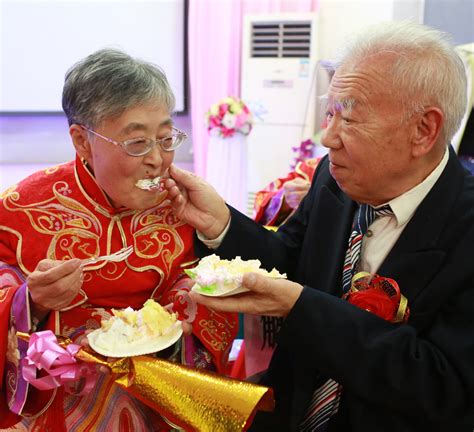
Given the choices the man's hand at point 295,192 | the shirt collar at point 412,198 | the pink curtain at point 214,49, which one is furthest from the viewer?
the pink curtain at point 214,49

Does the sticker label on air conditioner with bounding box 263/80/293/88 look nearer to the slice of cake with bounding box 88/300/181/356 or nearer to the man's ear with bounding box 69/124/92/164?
the man's ear with bounding box 69/124/92/164

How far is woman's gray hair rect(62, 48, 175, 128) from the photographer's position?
165 centimetres

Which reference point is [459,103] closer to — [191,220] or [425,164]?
[425,164]

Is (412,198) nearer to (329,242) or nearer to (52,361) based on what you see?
(329,242)

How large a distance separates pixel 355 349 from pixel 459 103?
68 cm

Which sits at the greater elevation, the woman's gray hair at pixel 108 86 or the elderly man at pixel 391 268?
the woman's gray hair at pixel 108 86

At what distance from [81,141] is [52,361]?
643 millimetres

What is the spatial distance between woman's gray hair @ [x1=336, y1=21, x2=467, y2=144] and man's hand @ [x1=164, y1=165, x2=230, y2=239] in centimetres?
60

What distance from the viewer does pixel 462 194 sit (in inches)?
64.2

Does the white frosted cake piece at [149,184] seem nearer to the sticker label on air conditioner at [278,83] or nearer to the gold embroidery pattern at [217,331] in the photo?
the gold embroidery pattern at [217,331]

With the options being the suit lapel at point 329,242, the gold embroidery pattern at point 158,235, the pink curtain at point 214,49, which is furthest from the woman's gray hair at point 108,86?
the pink curtain at point 214,49

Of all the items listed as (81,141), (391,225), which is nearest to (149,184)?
(81,141)

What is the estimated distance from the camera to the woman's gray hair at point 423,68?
4.97 feet

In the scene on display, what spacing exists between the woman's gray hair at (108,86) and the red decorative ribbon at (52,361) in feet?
1.97
